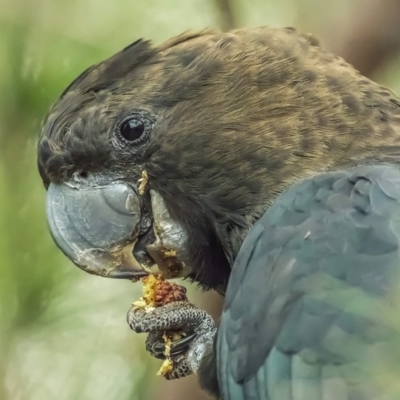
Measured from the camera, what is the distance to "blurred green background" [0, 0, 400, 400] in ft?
4.79

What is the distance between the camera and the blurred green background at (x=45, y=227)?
1.46m

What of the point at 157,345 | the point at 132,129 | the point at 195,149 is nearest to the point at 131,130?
the point at 132,129

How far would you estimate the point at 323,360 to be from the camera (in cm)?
85

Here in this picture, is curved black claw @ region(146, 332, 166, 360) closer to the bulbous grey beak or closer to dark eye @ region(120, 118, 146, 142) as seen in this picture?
the bulbous grey beak

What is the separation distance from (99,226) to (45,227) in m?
0.33

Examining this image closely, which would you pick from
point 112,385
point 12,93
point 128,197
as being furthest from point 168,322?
point 12,93

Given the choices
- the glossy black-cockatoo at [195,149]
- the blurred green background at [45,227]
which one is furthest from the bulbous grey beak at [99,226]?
the blurred green background at [45,227]

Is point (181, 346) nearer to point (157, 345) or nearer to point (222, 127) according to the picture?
point (157, 345)

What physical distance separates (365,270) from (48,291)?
78 cm

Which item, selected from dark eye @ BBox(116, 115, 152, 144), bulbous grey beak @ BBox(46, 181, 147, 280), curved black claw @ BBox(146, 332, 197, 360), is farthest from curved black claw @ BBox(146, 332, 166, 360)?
dark eye @ BBox(116, 115, 152, 144)

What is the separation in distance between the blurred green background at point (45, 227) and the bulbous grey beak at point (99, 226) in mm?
254

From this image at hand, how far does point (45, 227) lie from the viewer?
151 centimetres

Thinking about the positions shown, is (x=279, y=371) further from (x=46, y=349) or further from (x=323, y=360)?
(x=46, y=349)

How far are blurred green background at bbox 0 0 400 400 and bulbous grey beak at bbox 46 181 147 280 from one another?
25cm
